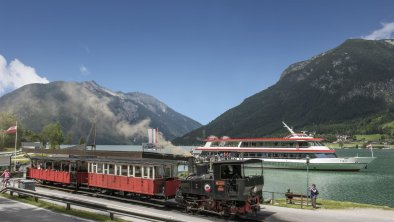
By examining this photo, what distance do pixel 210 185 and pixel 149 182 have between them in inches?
239

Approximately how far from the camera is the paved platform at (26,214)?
66.8 feet

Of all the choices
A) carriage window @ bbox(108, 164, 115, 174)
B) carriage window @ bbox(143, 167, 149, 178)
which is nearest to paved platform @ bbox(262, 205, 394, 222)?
carriage window @ bbox(143, 167, 149, 178)

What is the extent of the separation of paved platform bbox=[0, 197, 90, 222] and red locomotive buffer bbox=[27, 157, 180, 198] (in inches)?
273

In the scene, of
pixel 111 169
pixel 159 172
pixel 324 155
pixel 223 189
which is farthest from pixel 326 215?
pixel 324 155

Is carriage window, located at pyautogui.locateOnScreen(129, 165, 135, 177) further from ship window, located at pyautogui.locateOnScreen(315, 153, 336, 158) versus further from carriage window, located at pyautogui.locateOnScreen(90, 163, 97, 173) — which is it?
ship window, located at pyautogui.locateOnScreen(315, 153, 336, 158)

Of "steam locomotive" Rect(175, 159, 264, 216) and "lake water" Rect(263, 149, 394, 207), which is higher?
"steam locomotive" Rect(175, 159, 264, 216)

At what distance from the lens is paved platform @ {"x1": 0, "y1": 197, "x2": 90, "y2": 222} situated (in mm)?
20355

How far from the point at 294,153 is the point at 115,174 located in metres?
63.0

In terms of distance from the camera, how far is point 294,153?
85.1m

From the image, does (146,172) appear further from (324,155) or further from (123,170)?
(324,155)

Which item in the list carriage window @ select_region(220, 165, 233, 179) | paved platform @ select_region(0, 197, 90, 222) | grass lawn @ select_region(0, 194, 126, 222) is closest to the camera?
paved platform @ select_region(0, 197, 90, 222)

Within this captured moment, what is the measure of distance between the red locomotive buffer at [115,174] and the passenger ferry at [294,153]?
4117 centimetres

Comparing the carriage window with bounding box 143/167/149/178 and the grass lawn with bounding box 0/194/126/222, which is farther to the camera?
the carriage window with bounding box 143/167/149/178

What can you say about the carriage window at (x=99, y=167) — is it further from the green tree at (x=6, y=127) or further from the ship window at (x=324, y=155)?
the green tree at (x=6, y=127)
